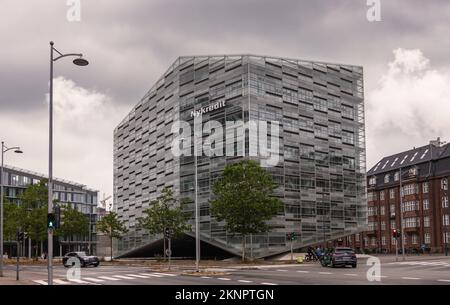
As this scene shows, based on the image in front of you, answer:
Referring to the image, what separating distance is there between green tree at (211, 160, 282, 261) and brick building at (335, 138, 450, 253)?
119ft

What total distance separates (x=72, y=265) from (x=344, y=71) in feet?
191

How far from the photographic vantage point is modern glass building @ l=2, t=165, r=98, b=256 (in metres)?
126

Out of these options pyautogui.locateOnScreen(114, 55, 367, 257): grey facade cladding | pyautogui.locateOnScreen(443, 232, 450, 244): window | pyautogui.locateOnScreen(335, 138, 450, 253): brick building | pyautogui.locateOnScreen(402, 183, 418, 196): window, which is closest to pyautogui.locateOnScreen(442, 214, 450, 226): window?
pyautogui.locateOnScreen(335, 138, 450, 253): brick building

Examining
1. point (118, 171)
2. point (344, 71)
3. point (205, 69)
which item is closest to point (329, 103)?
point (344, 71)

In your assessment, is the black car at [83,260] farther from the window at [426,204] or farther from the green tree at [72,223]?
the window at [426,204]

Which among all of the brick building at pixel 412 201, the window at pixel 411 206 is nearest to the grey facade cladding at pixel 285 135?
the brick building at pixel 412 201

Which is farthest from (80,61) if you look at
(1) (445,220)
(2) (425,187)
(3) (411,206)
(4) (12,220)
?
(3) (411,206)

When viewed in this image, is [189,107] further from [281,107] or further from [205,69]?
[281,107]

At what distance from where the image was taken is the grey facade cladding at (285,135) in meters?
79.6

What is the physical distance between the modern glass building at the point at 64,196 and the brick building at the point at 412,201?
6047 cm

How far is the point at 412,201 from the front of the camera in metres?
105

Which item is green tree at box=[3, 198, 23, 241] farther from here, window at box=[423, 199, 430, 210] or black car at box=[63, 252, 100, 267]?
window at box=[423, 199, 430, 210]
